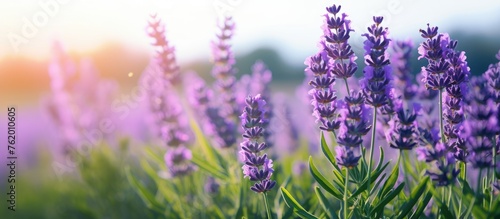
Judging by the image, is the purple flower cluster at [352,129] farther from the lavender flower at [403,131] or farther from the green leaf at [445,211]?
the green leaf at [445,211]

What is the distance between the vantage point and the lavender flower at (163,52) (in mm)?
3125

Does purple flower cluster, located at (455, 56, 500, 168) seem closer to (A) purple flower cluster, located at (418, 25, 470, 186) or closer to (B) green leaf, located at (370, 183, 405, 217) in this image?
(A) purple flower cluster, located at (418, 25, 470, 186)

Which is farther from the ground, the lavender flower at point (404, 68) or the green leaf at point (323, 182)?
the lavender flower at point (404, 68)

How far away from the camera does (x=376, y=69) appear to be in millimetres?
2082

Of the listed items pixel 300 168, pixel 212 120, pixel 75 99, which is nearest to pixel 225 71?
pixel 212 120

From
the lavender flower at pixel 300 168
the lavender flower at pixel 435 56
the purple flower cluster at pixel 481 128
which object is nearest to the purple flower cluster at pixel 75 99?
the lavender flower at pixel 300 168

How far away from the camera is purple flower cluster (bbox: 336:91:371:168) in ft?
6.70

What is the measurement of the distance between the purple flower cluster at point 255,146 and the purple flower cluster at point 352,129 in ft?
0.86

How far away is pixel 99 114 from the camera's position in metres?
5.82

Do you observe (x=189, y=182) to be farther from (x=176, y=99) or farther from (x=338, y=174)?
(x=338, y=174)

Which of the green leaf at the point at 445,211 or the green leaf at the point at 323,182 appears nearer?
the green leaf at the point at 445,211

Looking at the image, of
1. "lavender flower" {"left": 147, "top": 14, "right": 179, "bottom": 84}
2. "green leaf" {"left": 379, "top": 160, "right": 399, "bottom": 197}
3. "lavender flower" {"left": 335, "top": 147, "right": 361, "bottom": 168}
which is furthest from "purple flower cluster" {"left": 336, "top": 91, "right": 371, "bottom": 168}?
"lavender flower" {"left": 147, "top": 14, "right": 179, "bottom": 84}

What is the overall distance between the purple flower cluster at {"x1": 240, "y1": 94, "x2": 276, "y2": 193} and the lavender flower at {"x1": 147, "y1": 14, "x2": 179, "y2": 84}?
111cm

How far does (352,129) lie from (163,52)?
1.44 m
